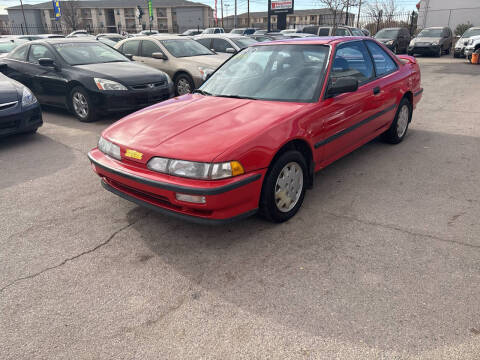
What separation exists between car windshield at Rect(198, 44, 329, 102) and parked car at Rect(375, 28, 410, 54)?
58.3ft

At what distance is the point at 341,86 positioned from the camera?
11.7 feet

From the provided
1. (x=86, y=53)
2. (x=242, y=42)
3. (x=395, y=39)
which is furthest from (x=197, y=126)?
(x=395, y=39)

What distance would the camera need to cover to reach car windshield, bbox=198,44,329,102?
3705mm

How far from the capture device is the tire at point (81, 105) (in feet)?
23.1

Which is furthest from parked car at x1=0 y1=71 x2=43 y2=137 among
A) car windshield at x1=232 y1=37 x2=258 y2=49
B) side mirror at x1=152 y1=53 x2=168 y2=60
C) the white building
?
the white building

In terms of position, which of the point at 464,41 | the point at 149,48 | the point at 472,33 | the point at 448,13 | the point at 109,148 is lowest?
the point at 109,148

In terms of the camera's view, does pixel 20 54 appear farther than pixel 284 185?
Yes

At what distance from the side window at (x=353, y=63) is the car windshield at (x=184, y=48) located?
5.72 metres

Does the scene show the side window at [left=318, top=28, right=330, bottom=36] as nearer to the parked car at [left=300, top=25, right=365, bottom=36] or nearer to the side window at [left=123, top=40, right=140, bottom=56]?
the parked car at [left=300, top=25, right=365, bottom=36]

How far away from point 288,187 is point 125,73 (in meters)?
5.13

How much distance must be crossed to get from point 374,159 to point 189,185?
3181 millimetres

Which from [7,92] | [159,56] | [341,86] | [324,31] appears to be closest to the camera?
[341,86]

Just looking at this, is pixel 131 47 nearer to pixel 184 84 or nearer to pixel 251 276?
pixel 184 84

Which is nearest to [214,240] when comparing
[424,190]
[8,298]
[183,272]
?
[183,272]
